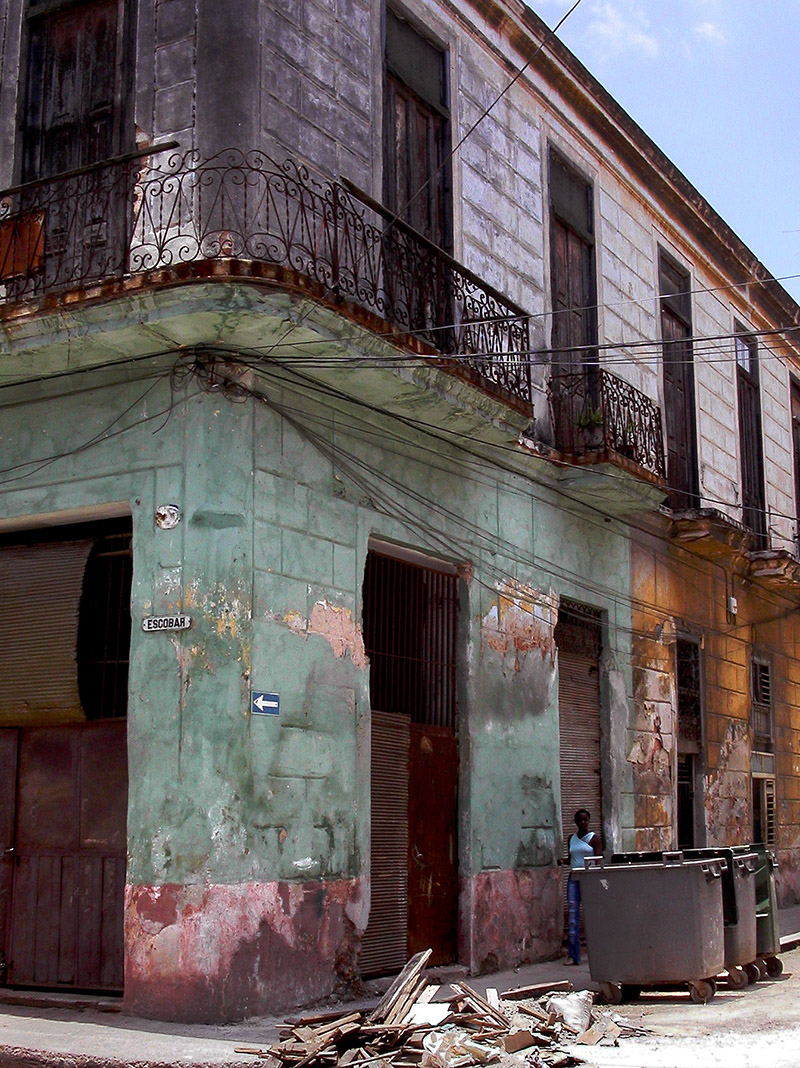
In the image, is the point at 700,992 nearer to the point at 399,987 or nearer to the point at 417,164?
the point at 399,987

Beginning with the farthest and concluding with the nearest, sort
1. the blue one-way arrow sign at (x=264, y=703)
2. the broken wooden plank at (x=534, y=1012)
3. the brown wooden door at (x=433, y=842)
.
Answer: the brown wooden door at (x=433, y=842) < the blue one-way arrow sign at (x=264, y=703) < the broken wooden plank at (x=534, y=1012)

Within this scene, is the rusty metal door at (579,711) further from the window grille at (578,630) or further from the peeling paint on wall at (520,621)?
the peeling paint on wall at (520,621)

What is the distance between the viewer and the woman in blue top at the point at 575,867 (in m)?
11.5

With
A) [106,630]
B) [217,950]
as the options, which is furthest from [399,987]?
[106,630]

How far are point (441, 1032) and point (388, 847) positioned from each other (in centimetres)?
277

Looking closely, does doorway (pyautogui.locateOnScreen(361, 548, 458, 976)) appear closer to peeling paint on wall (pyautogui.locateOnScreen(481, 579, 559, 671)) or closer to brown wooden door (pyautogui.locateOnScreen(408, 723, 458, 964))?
brown wooden door (pyautogui.locateOnScreen(408, 723, 458, 964))

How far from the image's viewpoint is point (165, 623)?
8680 mm

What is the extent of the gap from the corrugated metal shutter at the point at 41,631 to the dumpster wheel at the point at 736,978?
17.9 ft

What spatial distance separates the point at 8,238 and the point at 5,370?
114 centimetres

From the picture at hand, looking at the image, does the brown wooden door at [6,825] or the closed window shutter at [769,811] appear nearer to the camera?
the brown wooden door at [6,825]

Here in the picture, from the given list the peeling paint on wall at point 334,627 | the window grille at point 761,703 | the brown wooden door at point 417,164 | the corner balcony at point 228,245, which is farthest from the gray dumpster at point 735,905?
the window grille at point 761,703

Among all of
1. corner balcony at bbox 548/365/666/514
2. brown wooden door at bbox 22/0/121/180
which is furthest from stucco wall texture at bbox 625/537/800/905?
brown wooden door at bbox 22/0/121/180

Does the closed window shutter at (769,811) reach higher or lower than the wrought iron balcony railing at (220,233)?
lower

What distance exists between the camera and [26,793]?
9.70m
